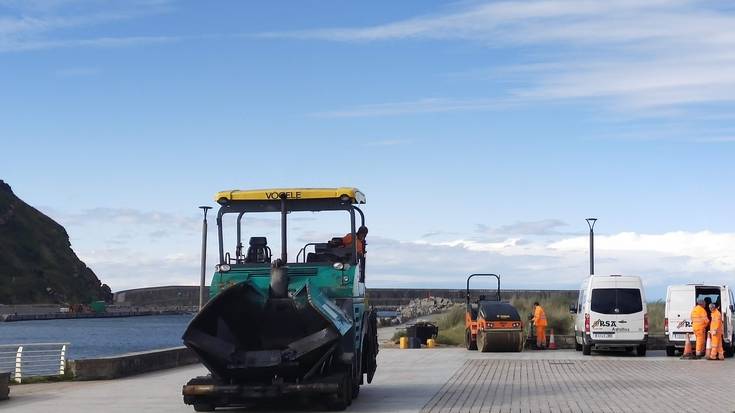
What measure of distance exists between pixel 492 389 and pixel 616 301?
12.2 m

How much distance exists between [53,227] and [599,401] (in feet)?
558

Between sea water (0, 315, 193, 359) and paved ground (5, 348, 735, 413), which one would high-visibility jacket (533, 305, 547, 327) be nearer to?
paved ground (5, 348, 735, 413)

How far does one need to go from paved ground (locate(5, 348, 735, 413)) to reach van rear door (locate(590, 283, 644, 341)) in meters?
1.99

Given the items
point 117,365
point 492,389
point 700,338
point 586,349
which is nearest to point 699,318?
point 700,338

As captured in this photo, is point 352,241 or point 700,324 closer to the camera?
point 352,241

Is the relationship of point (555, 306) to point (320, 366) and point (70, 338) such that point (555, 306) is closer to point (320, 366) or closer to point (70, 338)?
point (320, 366)

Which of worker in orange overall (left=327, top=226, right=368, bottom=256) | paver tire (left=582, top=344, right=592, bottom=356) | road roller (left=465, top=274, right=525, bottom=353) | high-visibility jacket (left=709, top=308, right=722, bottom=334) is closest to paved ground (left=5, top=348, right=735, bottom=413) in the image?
high-visibility jacket (left=709, top=308, right=722, bottom=334)

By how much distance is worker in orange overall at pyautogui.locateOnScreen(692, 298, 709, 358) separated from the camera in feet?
101

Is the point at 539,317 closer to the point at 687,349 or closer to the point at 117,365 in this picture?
the point at 687,349

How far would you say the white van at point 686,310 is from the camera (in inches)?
1273

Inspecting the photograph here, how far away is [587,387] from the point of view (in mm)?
21688

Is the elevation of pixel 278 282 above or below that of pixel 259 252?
Result: below

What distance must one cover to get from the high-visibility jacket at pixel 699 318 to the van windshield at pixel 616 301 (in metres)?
1.67

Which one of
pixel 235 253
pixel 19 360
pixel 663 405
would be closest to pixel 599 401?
pixel 663 405
